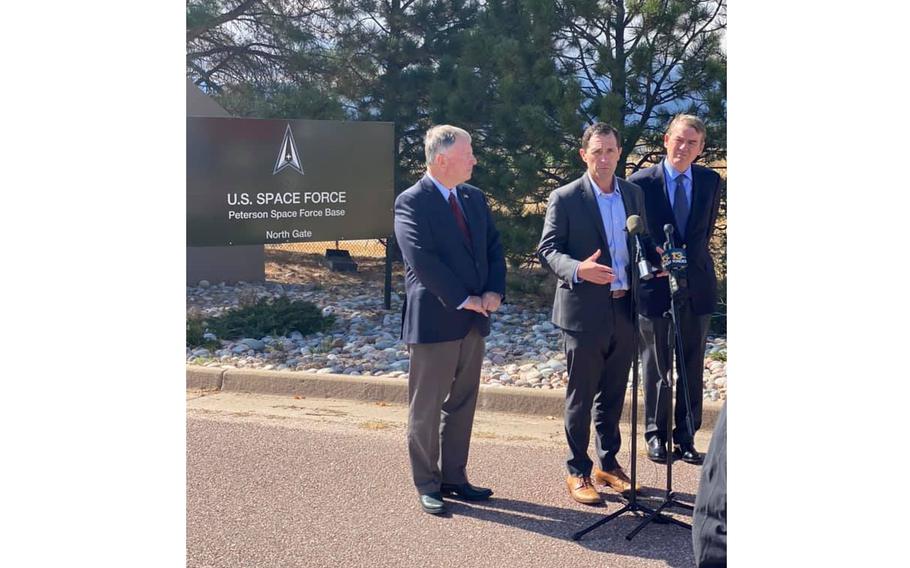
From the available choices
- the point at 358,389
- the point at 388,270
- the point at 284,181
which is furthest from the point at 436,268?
the point at 388,270

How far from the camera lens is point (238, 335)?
1027 cm

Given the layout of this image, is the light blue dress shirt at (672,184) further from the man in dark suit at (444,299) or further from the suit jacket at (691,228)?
the man in dark suit at (444,299)

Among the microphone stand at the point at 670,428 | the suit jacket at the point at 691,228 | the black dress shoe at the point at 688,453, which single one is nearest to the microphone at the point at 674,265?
the microphone stand at the point at 670,428

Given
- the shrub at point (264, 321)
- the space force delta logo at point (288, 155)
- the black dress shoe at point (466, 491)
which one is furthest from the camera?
the space force delta logo at point (288, 155)

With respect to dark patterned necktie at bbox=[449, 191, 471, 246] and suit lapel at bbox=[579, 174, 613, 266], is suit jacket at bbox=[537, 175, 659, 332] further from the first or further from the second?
dark patterned necktie at bbox=[449, 191, 471, 246]

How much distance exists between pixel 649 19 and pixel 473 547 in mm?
7157

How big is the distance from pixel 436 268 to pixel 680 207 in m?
1.63

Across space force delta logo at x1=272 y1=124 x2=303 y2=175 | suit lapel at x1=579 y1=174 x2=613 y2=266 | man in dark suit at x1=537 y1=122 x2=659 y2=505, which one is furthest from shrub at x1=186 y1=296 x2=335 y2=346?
suit lapel at x1=579 y1=174 x2=613 y2=266

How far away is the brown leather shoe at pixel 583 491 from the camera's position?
5.10 m

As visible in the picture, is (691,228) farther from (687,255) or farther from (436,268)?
(436,268)

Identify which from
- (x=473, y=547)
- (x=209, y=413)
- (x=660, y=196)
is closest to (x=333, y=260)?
(x=209, y=413)

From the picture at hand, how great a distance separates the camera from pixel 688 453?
591 centimetres

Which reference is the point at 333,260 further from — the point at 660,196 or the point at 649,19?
the point at 660,196

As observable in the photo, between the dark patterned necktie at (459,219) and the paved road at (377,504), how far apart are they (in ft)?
4.49
